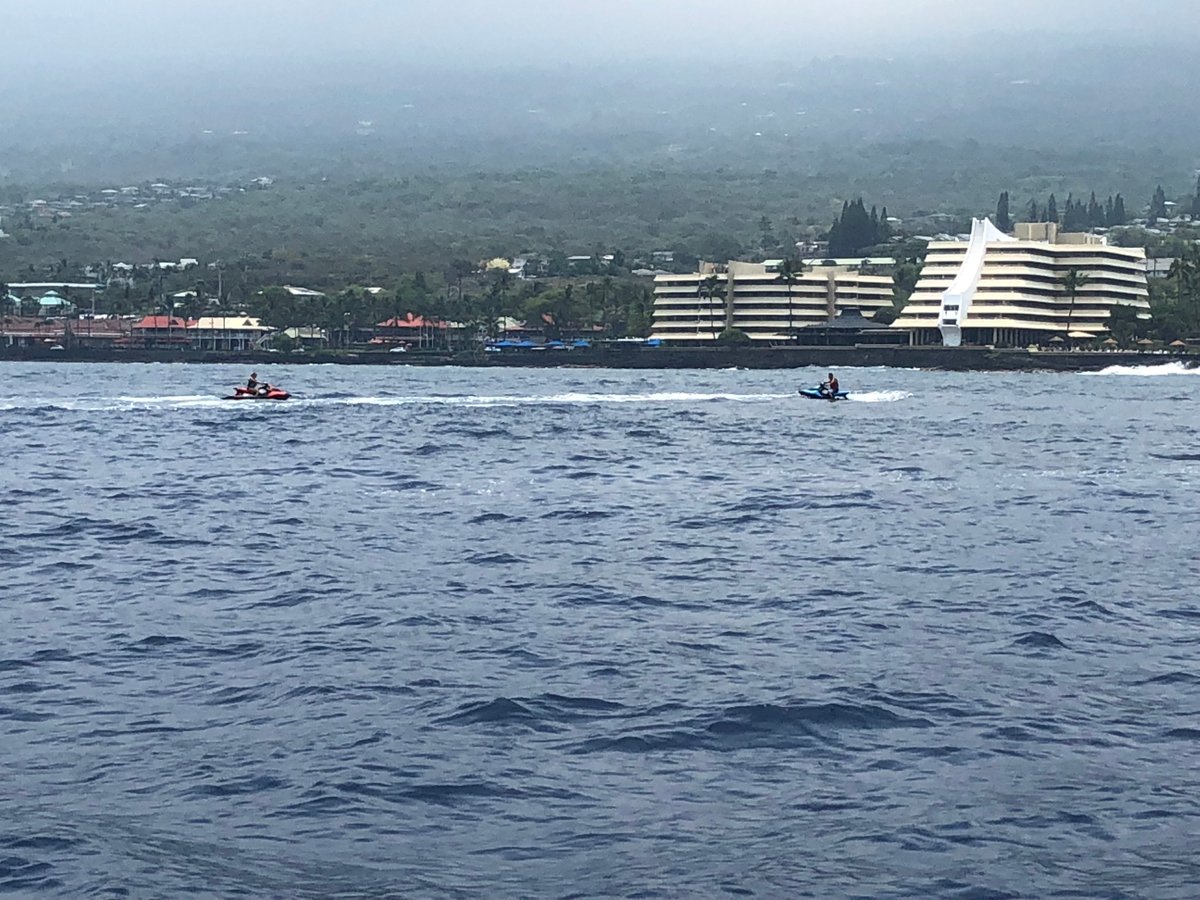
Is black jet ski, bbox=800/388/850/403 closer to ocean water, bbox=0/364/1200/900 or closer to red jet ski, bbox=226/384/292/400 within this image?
red jet ski, bbox=226/384/292/400

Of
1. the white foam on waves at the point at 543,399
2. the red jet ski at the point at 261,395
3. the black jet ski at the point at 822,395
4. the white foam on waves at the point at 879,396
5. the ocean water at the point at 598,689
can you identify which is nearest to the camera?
the ocean water at the point at 598,689

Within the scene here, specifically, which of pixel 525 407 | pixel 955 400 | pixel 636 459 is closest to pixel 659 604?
pixel 636 459

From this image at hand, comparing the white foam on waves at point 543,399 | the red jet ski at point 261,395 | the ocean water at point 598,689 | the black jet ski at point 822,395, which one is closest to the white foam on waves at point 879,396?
the black jet ski at point 822,395

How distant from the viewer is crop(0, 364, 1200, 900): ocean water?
18.5 meters

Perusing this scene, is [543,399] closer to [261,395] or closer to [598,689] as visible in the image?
[261,395]

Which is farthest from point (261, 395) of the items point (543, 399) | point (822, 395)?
point (822, 395)

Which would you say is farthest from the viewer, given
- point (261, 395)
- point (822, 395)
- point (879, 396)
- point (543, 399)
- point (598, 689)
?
point (879, 396)

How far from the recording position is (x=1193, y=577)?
1410 inches

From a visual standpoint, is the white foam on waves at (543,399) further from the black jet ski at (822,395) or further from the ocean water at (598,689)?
the ocean water at (598,689)

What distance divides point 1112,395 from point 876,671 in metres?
117

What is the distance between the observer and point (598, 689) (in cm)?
2530

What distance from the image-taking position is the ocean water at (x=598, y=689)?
18469 millimetres

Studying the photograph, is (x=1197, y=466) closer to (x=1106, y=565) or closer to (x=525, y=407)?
(x=1106, y=565)

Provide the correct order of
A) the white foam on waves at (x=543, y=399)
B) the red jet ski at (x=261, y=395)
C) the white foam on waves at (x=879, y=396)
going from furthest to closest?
1. the white foam on waves at (x=879, y=396)
2. the white foam on waves at (x=543, y=399)
3. the red jet ski at (x=261, y=395)
